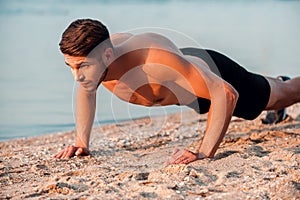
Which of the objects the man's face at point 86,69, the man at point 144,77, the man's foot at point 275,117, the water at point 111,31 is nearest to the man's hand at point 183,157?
the man at point 144,77

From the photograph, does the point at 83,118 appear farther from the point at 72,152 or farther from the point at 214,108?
the point at 214,108

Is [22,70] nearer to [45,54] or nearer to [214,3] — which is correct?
[45,54]

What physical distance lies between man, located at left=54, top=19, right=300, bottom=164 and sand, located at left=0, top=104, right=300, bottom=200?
0.61ft

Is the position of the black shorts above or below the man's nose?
below

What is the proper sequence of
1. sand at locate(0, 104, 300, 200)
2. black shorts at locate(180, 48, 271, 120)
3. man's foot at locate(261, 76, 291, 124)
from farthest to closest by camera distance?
man's foot at locate(261, 76, 291, 124) → black shorts at locate(180, 48, 271, 120) → sand at locate(0, 104, 300, 200)

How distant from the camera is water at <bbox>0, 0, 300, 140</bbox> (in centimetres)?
644

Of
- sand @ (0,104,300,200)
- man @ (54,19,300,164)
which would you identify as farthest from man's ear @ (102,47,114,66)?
sand @ (0,104,300,200)

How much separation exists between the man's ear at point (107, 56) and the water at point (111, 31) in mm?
1328

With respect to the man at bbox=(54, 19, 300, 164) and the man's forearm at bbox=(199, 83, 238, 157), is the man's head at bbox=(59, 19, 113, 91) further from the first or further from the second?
the man's forearm at bbox=(199, 83, 238, 157)

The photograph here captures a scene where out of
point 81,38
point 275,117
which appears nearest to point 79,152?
point 81,38

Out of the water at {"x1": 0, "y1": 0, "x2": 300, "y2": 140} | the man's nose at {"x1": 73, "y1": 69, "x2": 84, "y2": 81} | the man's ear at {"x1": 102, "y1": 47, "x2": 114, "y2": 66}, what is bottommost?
the water at {"x1": 0, "y1": 0, "x2": 300, "y2": 140}

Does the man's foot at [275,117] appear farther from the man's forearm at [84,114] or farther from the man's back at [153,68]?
the man's forearm at [84,114]

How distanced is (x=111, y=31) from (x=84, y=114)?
6.04m

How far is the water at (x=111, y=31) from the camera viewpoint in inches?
253
